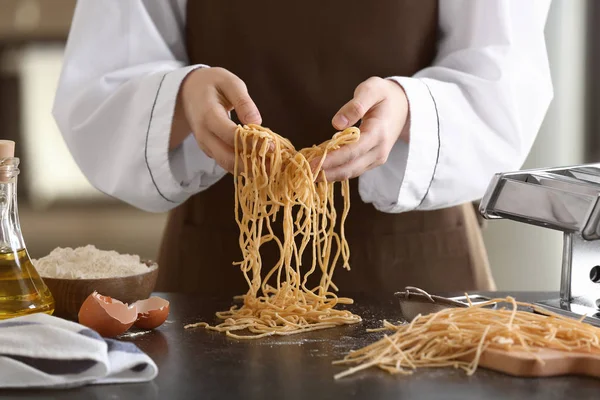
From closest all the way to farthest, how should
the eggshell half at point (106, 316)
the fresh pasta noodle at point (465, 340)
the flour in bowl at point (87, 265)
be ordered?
the fresh pasta noodle at point (465, 340) < the eggshell half at point (106, 316) < the flour in bowl at point (87, 265)

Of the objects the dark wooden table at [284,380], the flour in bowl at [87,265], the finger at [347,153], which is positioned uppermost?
the finger at [347,153]

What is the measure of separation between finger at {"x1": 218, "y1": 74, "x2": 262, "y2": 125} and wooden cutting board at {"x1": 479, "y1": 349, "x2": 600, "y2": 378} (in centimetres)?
55

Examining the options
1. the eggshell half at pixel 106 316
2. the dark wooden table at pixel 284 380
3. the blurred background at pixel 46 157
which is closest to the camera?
the dark wooden table at pixel 284 380

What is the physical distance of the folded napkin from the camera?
107 centimetres

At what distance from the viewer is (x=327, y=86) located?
1.87m

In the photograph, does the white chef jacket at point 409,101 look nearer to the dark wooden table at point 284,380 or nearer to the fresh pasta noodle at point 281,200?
the fresh pasta noodle at point 281,200

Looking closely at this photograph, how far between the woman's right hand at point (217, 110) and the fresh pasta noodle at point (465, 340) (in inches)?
17.1

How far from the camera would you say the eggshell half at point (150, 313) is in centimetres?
134

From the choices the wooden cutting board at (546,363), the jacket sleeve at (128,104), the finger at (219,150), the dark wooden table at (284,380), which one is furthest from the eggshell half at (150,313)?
the wooden cutting board at (546,363)

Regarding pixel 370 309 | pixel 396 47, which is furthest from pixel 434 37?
pixel 370 309

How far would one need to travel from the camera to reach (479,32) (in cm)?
183

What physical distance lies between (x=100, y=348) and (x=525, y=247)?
90.1 inches

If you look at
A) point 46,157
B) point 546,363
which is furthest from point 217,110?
point 46,157

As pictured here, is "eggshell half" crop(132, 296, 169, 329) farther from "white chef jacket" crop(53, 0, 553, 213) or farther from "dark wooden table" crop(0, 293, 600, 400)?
"white chef jacket" crop(53, 0, 553, 213)
